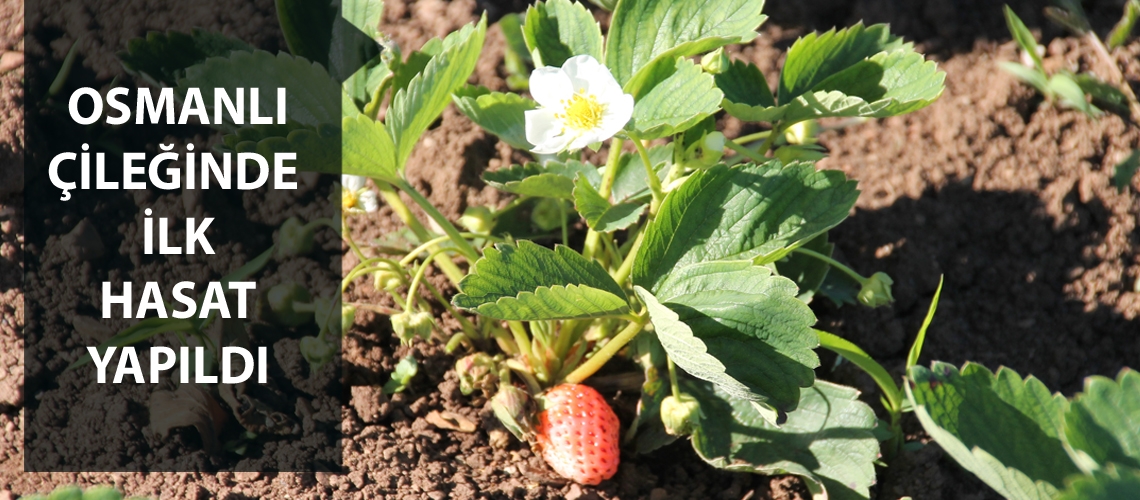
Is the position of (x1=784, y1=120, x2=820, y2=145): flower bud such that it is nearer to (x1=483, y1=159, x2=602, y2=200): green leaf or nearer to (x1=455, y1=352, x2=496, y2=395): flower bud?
(x1=483, y1=159, x2=602, y2=200): green leaf

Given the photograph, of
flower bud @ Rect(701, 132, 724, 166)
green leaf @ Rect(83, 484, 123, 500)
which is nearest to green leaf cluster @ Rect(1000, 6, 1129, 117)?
flower bud @ Rect(701, 132, 724, 166)

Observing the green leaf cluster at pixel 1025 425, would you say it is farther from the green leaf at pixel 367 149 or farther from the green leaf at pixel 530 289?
the green leaf at pixel 367 149

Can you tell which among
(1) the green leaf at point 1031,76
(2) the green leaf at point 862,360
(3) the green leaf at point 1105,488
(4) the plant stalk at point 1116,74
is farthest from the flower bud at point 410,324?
(4) the plant stalk at point 1116,74

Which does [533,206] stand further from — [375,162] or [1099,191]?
[1099,191]

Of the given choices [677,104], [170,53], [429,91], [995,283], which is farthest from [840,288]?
[170,53]

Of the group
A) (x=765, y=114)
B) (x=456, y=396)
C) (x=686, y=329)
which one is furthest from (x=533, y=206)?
(x=686, y=329)

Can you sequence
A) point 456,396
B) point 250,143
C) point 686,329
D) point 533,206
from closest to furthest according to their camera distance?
point 686,329 → point 250,143 → point 456,396 → point 533,206

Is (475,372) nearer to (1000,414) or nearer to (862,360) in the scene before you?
(862,360)
